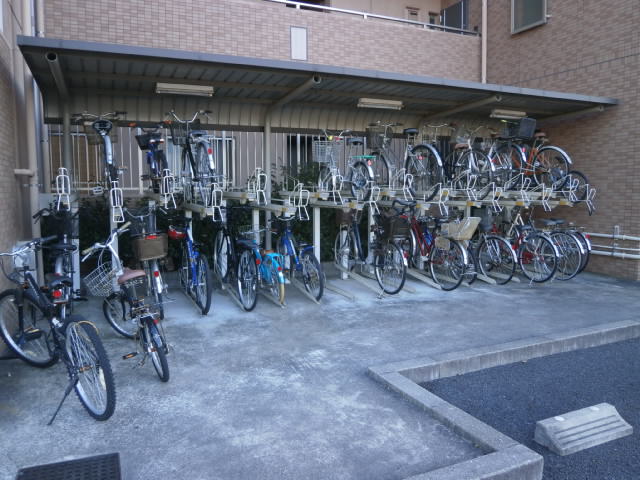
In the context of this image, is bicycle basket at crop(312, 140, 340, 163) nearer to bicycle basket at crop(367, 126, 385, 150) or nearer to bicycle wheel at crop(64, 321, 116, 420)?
bicycle basket at crop(367, 126, 385, 150)

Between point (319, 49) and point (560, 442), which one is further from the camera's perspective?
point (319, 49)

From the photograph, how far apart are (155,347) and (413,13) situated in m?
12.2

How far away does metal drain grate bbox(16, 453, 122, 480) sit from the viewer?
9.50ft

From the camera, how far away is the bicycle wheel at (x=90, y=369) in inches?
133

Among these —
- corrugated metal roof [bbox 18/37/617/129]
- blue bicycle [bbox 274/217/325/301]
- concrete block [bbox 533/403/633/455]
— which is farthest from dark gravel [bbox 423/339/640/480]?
corrugated metal roof [bbox 18/37/617/129]

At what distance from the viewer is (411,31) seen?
1126 centimetres

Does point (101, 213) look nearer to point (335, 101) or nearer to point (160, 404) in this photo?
point (335, 101)

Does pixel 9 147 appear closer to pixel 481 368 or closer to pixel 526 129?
pixel 481 368

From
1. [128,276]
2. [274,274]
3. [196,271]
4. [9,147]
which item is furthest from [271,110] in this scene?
[128,276]

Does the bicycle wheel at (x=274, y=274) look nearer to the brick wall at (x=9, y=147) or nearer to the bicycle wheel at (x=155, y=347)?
the bicycle wheel at (x=155, y=347)

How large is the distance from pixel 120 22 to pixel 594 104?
8194 millimetres

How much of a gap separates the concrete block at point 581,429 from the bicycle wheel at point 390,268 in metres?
3.77

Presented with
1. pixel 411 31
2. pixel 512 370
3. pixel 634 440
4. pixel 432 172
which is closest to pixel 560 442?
pixel 634 440

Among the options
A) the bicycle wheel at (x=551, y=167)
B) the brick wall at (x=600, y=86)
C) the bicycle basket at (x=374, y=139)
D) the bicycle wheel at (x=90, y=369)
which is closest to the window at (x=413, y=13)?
the brick wall at (x=600, y=86)
